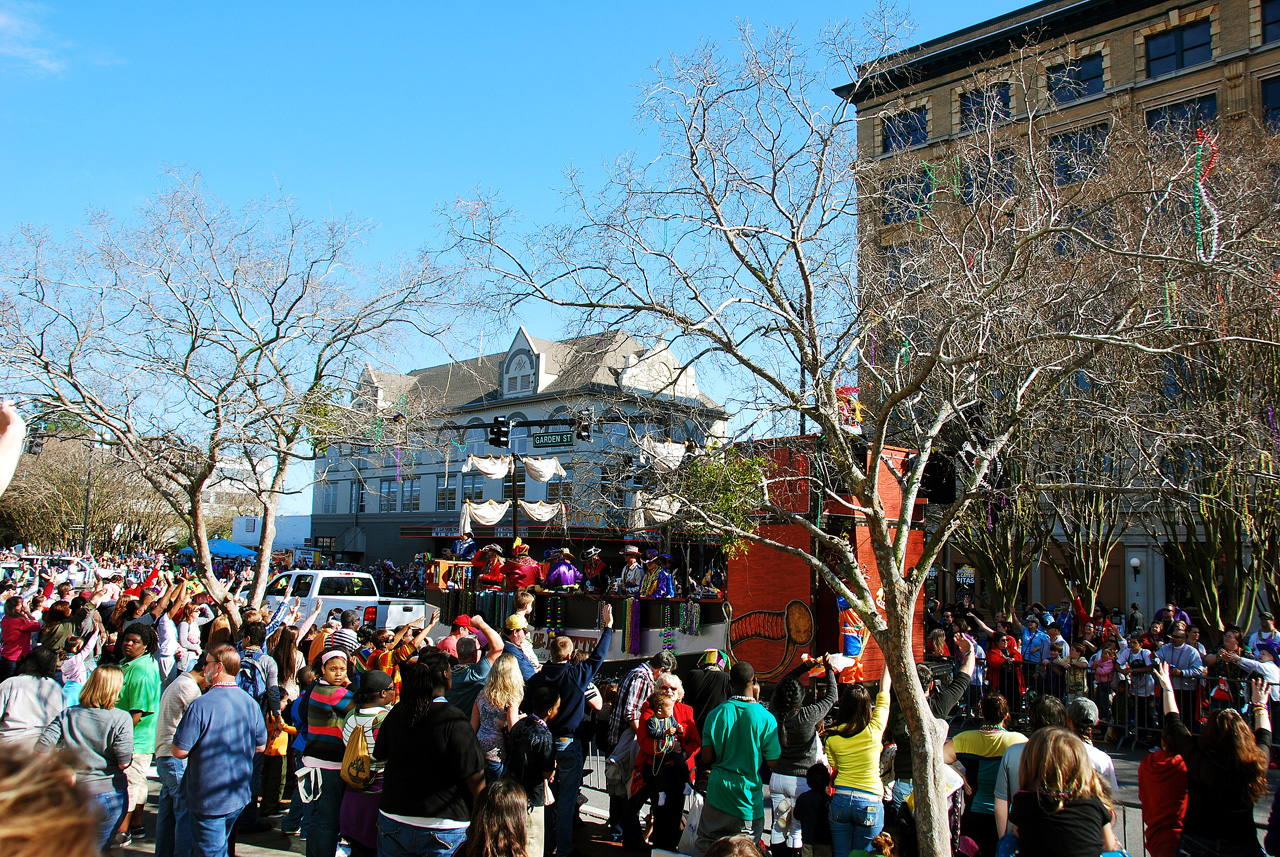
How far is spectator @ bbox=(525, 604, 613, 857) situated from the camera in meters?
6.65

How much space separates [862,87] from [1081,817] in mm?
5982

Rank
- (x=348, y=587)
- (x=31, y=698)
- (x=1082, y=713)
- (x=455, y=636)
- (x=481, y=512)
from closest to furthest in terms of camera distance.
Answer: (x=1082, y=713)
(x=31, y=698)
(x=455, y=636)
(x=348, y=587)
(x=481, y=512)

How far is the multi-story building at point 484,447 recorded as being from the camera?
8.05m

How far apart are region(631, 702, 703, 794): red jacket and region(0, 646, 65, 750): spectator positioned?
13.7 feet

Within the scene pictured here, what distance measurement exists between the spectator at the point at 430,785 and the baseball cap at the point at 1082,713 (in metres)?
3.84

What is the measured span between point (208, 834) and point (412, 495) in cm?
4846

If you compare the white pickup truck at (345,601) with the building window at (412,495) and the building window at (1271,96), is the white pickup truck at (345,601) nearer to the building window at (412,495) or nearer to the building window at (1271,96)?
the building window at (412,495)

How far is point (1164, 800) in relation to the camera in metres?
5.47

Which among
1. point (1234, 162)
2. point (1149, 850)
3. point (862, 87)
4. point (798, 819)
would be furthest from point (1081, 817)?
point (1234, 162)

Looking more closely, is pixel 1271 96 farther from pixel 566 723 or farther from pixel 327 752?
pixel 327 752

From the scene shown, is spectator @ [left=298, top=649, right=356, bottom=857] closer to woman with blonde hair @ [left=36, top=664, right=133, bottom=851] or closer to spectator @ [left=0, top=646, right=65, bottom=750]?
woman with blonde hair @ [left=36, top=664, right=133, bottom=851]

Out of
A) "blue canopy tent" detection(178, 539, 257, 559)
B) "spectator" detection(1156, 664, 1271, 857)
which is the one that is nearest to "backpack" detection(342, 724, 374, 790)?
"spectator" detection(1156, 664, 1271, 857)

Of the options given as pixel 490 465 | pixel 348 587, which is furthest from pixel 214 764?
pixel 490 465

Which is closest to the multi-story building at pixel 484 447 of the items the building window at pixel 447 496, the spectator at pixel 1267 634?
the building window at pixel 447 496
